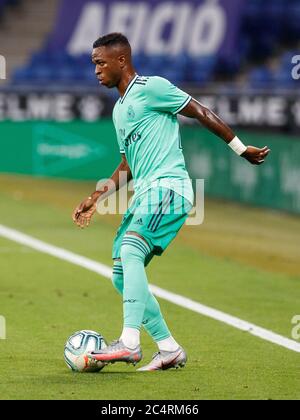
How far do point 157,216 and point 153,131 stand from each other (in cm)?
58

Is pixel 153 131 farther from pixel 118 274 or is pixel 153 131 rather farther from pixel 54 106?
pixel 54 106

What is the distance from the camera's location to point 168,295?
11.9m

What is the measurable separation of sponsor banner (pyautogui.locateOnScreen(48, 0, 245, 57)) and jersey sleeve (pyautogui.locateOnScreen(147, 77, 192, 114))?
19968 mm

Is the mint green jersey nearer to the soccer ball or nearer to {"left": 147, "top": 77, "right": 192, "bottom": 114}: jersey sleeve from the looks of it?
{"left": 147, "top": 77, "right": 192, "bottom": 114}: jersey sleeve

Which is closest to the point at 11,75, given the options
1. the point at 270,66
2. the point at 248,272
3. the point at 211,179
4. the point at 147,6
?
the point at 147,6

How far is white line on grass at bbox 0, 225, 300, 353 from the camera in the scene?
31.5ft

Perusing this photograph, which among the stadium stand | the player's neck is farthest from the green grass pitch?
the stadium stand

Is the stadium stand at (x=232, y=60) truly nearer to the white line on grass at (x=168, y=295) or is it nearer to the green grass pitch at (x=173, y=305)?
the green grass pitch at (x=173, y=305)

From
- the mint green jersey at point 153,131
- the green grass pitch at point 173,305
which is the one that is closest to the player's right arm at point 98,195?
the mint green jersey at point 153,131

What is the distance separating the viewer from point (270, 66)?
27.8m

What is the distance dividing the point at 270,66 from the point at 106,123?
18.0 ft

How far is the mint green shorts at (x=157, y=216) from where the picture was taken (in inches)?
312

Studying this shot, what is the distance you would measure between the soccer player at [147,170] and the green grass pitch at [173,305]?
347 millimetres
